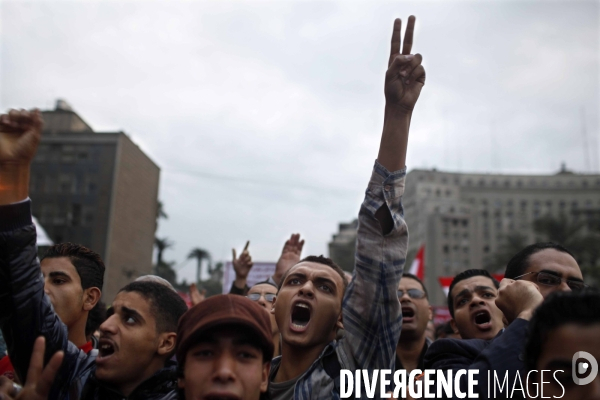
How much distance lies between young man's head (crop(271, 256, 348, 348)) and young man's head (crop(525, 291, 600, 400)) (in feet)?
3.40

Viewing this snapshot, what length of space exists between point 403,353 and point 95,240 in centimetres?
3767

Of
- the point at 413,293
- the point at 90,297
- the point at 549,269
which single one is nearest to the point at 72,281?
the point at 90,297

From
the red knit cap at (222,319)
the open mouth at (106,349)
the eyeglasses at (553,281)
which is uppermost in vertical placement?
the eyeglasses at (553,281)

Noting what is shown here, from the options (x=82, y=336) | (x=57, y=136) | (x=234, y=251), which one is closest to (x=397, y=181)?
(x=82, y=336)

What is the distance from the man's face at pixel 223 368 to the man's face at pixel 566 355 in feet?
3.45

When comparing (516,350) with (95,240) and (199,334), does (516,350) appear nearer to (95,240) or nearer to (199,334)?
(199,334)

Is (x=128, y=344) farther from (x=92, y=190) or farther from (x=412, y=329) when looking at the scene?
(x=92, y=190)

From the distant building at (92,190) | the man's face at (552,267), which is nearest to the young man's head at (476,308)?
the man's face at (552,267)

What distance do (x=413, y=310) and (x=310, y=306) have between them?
2050 millimetres

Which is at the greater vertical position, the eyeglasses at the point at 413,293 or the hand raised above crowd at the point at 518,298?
the eyeglasses at the point at 413,293

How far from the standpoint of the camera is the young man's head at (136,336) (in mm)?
2686

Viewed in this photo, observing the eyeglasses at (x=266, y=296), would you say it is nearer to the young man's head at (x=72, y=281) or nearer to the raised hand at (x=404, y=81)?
the young man's head at (x=72, y=281)

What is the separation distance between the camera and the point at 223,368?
2121 millimetres

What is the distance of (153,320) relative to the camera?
2.88 meters
